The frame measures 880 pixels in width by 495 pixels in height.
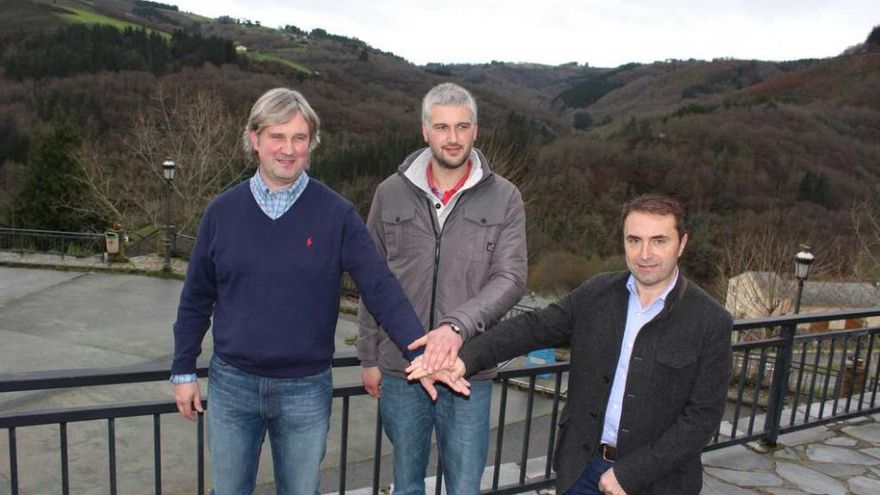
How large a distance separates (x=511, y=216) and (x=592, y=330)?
0.49 metres

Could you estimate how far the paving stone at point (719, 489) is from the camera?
12.6 feet

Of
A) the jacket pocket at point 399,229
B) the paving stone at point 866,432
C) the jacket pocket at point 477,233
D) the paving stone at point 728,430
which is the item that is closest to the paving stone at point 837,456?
the paving stone at point 866,432

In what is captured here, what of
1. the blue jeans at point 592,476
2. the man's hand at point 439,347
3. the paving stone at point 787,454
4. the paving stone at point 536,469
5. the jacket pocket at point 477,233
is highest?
the jacket pocket at point 477,233

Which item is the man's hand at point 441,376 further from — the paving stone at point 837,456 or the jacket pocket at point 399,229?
the paving stone at point 837,456

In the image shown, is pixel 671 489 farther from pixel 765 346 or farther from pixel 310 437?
pixel 765 346

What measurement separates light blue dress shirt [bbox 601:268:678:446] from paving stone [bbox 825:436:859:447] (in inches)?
131

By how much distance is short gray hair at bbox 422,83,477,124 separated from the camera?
7.31 feet

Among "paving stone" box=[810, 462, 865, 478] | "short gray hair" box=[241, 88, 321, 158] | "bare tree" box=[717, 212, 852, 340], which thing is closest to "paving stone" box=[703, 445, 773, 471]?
"paving stone" box=[810, 462, 865, 478]

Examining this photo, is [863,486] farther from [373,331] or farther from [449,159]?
[449,159]

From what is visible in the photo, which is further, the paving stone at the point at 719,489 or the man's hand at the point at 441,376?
the paving stone at the point at 719,489

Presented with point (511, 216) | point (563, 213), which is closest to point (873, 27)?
point (563, 213)

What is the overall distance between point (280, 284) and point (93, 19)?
10836 centimetres

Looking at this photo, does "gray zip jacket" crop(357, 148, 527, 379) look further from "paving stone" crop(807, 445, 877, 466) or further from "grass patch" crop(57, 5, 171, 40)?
"grass patch" crop(57, 5, 171, 40)

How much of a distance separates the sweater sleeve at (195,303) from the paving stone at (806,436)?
13.6 feet
